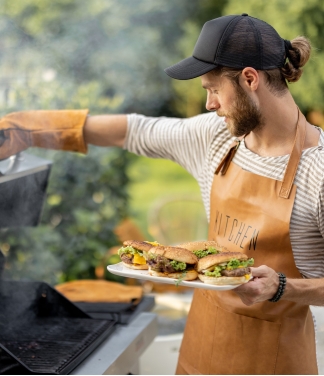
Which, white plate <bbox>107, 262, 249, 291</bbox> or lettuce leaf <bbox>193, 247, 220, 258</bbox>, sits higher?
lettuce leaf <bbox>193, 247, 220, 258</bbox>

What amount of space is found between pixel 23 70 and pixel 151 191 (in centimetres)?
382

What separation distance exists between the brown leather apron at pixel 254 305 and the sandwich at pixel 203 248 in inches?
2.2

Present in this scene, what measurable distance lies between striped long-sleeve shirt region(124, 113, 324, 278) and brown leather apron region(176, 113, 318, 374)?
31mm

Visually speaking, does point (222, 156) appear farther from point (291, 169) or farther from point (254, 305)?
point (254, 305)

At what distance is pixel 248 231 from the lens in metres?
2.11

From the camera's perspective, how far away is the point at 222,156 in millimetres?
2299

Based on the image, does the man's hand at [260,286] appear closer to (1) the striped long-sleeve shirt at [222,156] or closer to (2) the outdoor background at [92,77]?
(1) the striped long-sleeve shirt at [222,156]

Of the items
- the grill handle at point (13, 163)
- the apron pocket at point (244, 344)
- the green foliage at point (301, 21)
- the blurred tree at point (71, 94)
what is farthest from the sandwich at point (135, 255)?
the green foliage at point (301, 21)

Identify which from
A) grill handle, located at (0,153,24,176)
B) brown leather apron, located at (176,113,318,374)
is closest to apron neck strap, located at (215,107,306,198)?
brown leather apron, located at (176,113,318,374)

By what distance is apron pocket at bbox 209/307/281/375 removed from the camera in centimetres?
216

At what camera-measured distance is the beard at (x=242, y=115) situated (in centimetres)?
201

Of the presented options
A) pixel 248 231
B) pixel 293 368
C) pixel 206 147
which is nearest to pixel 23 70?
pixel 206 147

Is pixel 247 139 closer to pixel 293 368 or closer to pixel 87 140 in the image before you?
pixel 87 140

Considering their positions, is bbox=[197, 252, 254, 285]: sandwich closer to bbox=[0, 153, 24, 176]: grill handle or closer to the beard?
the beard
